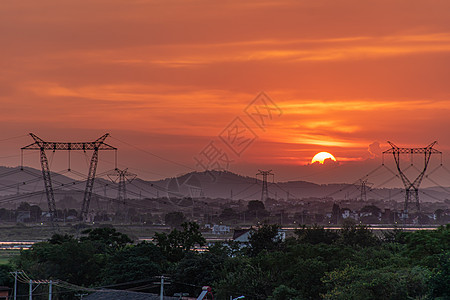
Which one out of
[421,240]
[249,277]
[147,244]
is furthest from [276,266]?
[147,244]

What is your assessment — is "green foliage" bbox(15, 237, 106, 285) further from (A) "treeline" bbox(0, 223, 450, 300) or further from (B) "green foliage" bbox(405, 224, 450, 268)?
(B) "green foliage" bbox(405, 224, 450, 268)

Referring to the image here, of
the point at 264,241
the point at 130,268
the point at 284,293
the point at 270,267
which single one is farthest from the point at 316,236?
the point at 284,293

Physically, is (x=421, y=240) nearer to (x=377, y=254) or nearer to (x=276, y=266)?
(x=377, y=254)

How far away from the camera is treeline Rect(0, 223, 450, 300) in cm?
5909

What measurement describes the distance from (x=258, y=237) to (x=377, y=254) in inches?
1387

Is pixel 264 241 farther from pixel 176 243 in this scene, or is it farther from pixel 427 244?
pixel 427 244

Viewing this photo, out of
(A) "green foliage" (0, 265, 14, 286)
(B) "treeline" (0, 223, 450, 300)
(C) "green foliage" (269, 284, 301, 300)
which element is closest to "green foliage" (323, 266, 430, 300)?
(B) "treeline" (0, 223, 450, 300)

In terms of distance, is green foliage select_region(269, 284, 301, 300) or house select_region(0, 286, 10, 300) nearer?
green foliage select_region(269, 284, 301, 300)

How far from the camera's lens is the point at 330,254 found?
3287 inches

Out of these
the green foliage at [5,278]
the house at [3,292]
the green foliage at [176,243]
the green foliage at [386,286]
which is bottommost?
the house at [3,292]

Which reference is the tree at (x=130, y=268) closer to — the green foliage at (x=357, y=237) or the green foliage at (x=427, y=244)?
the green foliage at (x=427, y=244)

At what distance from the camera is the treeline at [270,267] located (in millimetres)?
59094

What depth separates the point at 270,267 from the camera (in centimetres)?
7838

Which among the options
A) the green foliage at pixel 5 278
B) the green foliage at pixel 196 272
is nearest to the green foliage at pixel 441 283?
the green foliage at pixel 196 272
